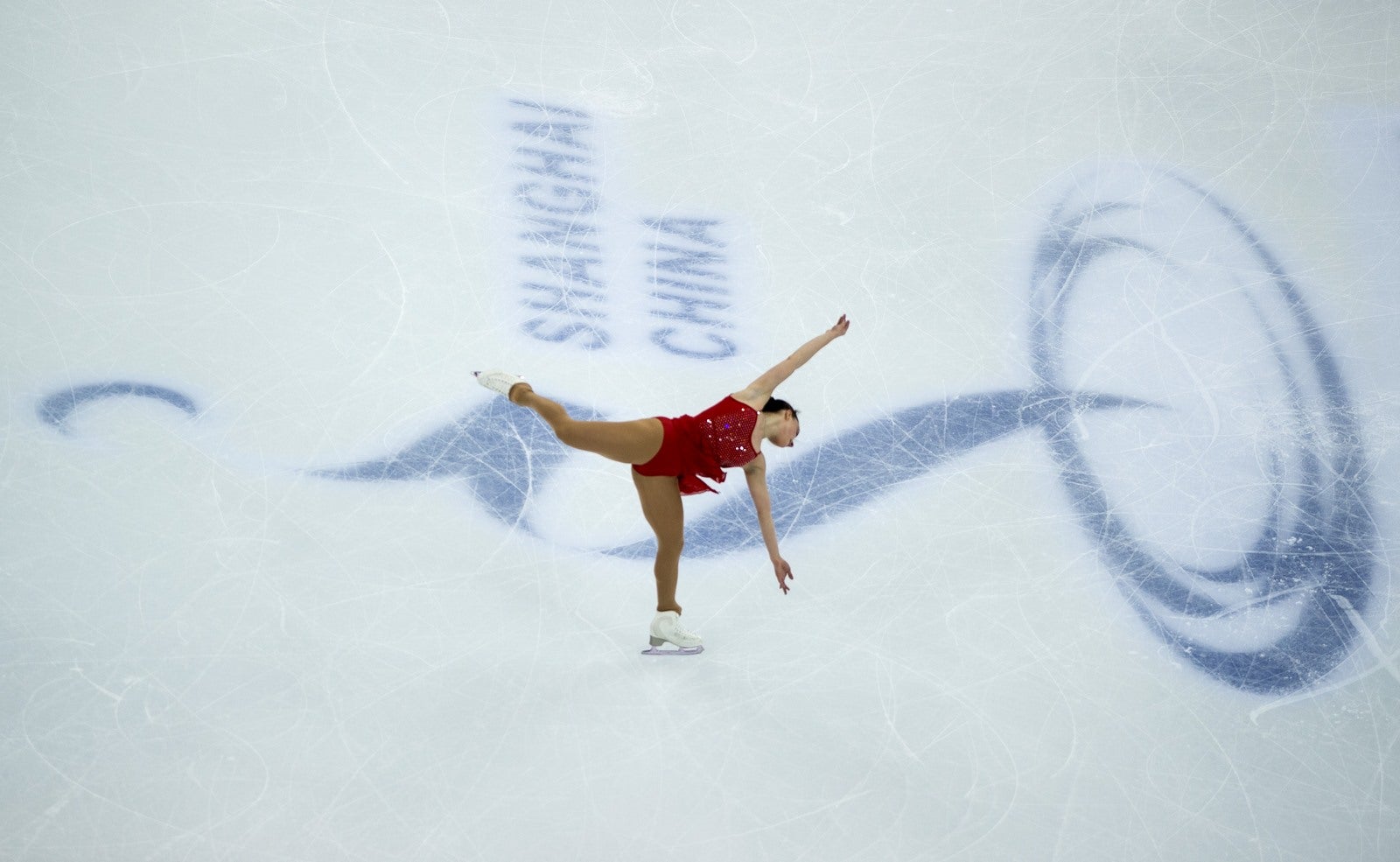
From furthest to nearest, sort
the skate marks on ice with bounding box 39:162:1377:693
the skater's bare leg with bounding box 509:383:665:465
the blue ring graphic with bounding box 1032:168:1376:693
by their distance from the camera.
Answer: the skate marks on ice with bounding box 39:162:1377:693 < the blue ring graphic with bounding box 1032:168:1376:693 < the skater's bare leg with bounding box 509:383:665:465

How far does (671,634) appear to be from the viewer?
405 centimetres

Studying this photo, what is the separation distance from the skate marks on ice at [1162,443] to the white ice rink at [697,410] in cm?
2

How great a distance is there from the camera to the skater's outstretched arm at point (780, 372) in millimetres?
3912

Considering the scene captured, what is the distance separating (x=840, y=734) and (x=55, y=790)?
2.74 meters

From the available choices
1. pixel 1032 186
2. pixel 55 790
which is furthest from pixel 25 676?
pixel 1032 186

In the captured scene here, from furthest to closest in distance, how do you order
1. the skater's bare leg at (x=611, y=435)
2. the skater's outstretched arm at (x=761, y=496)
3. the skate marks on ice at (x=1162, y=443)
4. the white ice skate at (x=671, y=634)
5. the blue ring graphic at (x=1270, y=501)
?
the skate marks on ice at (x=1162, y=443) → the blue ring graphic at (x=1270, y=501) → the white ice skate at (x=671, y=634) → the skater's outstretched arm at (x=761, y=496) → the skater's bare leg at (x=611, y=435)

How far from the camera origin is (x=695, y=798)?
3670 mm

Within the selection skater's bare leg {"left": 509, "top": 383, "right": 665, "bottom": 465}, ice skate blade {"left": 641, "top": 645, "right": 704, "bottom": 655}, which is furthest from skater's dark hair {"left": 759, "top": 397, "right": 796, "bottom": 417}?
ice skate blade {"left": 641, "top": 645, "right": 704, "bottom": 655}

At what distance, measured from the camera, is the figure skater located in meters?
Answer: 3.77

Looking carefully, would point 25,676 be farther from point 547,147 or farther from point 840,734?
point 547,147

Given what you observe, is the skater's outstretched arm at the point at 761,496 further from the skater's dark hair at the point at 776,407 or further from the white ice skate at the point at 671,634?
the white ice skate at the point at 671,634

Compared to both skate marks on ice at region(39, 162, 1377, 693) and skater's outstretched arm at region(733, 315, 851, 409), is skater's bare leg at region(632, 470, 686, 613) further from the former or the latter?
skate marks on ice at region(39, 162, 1377, 693)

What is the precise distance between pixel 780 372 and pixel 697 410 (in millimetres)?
1121

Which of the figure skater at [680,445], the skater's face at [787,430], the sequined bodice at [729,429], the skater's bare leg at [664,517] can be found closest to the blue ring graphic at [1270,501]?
the skater's face at [787,430]
